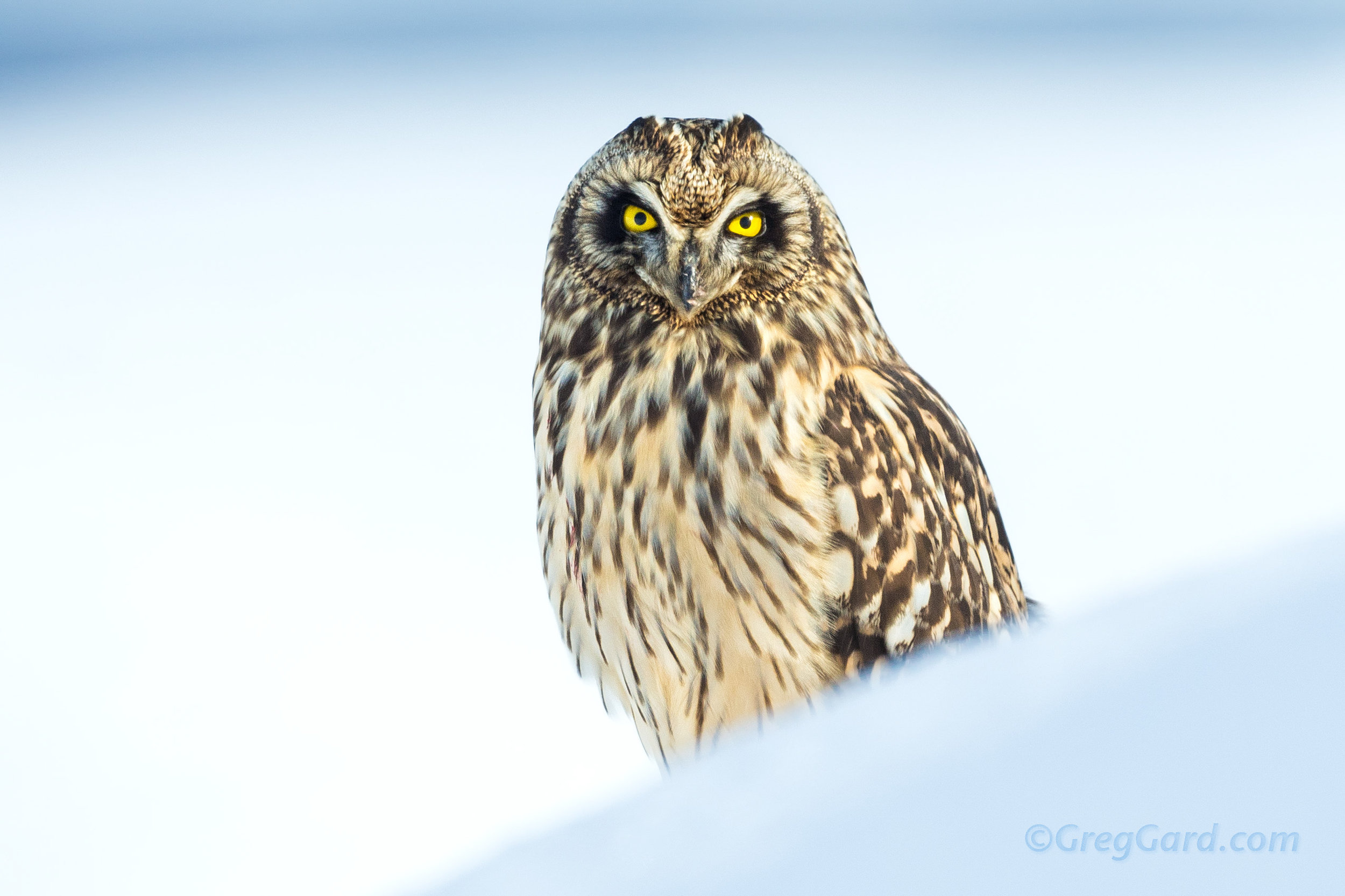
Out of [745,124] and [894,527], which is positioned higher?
[745,124]

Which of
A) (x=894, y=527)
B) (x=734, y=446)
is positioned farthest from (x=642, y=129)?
(x=894, y=527)

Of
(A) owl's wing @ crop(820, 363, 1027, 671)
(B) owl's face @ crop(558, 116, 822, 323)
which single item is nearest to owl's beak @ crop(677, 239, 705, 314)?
(B) owl's face @ crop(558, 116, 822, 323)

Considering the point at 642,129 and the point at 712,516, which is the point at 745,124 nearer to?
the point at 642,129

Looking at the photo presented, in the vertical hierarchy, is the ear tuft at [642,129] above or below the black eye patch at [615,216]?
above

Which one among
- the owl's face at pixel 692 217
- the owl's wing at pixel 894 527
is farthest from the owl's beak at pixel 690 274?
the owl's wing at pixel 894 527

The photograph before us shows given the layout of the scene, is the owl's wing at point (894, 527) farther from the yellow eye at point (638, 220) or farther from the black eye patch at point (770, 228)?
the yellow eye at point (638, 220)

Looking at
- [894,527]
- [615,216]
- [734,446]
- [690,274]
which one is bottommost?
[894,527]

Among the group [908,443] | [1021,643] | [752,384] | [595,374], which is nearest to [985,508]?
[908,443]

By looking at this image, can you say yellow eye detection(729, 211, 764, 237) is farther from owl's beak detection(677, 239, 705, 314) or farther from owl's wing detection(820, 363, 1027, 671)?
owl's wing detection(820, 363, 1027, 671)
